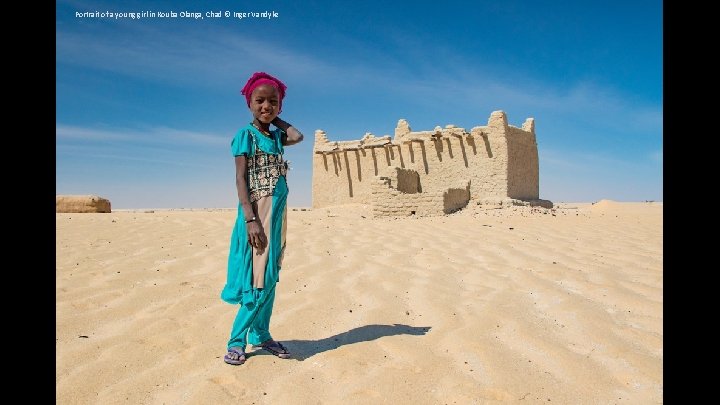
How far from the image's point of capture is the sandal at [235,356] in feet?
8.71

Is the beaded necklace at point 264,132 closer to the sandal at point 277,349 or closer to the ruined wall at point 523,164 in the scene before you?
the sandal at point 277,349

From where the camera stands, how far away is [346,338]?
10.1 feet

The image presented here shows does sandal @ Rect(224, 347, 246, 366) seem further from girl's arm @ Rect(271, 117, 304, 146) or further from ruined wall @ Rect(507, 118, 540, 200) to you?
ruined wall @ Rect(507, 118, 540, 200)

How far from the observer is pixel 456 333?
3018 millimetres

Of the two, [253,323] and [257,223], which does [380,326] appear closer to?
[253,323]

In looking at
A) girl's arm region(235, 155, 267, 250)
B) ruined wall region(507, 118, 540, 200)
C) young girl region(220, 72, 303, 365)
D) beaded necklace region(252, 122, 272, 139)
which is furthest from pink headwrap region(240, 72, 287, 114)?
ruined wall region(507, 118, 540, 200)

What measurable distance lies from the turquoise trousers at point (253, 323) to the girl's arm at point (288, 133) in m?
0.89

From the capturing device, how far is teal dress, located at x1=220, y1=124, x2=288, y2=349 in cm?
277

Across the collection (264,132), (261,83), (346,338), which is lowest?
(346,338)

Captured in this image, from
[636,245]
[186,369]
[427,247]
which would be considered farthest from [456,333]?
[636,245]

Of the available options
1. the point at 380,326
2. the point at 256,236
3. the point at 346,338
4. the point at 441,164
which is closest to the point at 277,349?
the point at 346,338

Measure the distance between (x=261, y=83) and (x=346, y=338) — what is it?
1648 millimetres
